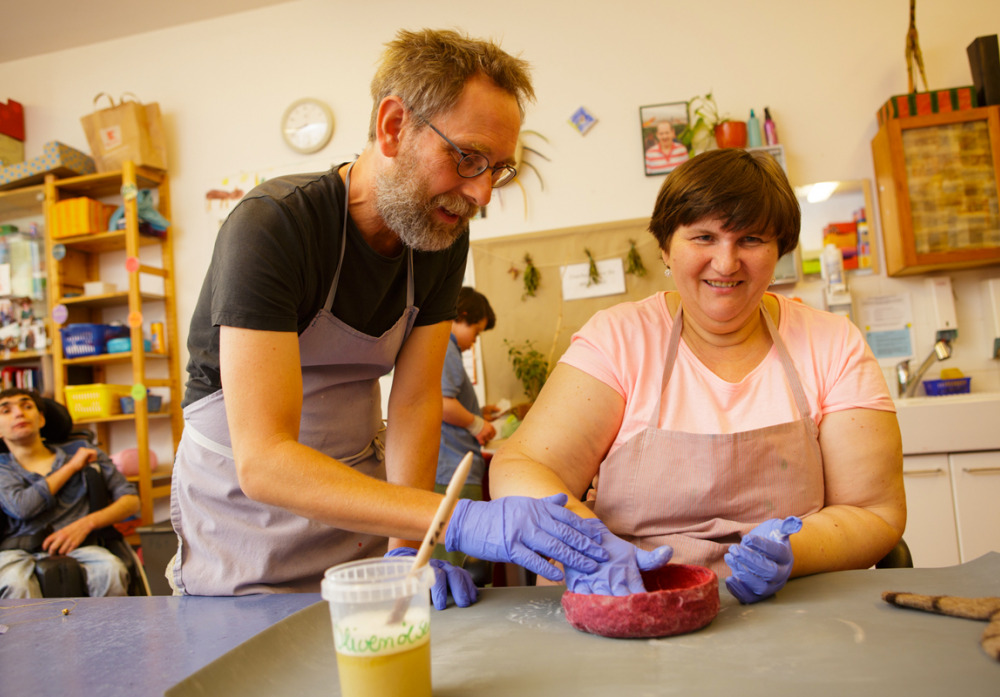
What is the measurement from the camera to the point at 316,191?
3.88 ft

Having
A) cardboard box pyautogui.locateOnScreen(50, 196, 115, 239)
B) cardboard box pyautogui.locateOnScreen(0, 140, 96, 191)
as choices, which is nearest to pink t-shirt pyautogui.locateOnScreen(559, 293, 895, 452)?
cardboard box pyautogui.locateOnScreen(50, 196, 115, 239)

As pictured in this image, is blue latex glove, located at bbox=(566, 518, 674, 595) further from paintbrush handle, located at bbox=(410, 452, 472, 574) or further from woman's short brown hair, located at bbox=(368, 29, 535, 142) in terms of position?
woman's short brown hair, located at bbox=(368, 29, 535, 142)

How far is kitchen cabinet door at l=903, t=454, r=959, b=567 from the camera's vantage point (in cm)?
264

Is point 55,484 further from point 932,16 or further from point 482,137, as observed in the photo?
point 932,16

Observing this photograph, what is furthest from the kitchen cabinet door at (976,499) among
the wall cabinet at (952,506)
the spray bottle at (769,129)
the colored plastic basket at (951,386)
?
the spray bottle at (769,129)

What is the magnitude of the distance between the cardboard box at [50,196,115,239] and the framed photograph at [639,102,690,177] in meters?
3.00

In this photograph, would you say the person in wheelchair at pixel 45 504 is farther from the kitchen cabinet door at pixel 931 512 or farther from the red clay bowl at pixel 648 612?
the kitchen cabinet door at pixel 931 512

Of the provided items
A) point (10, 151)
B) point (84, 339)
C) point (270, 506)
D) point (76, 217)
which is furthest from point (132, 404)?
point (270, 506)

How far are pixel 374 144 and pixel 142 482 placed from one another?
3.25 metres

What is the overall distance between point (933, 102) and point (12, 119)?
499 cm

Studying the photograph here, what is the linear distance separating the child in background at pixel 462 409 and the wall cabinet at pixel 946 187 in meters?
1.87

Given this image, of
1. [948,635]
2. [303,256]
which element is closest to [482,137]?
[303,256]

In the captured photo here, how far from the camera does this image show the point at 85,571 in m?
2.71

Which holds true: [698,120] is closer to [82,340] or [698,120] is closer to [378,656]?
[378,656]
